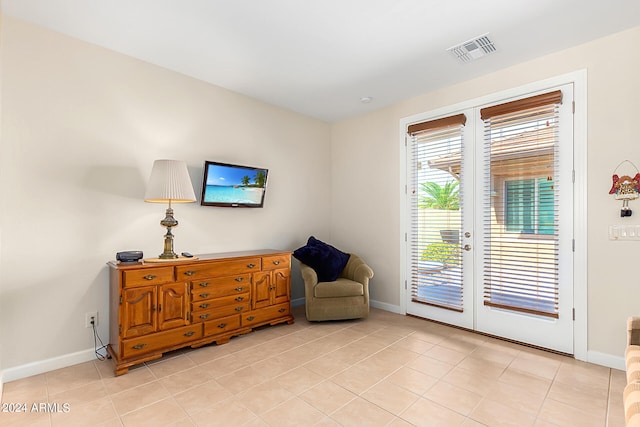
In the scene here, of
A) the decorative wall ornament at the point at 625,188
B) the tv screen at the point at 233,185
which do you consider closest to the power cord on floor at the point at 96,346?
the tv screen at the point at 233,185

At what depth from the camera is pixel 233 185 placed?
3664mm

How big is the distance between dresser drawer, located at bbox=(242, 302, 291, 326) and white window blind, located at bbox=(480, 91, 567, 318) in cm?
219

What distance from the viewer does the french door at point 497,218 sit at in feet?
9.46

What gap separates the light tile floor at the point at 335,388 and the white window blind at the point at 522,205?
55 cm

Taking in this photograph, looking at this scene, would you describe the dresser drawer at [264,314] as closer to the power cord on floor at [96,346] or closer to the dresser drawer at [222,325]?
the dresser drawer at [222,325]

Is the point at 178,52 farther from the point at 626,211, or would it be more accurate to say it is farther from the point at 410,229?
the point at 626,211

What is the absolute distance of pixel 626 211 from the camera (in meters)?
2.53

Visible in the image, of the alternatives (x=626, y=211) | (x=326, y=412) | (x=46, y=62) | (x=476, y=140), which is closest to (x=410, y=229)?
(x=476, y=140)

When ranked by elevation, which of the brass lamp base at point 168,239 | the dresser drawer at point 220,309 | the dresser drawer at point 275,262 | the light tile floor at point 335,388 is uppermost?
the brass lamp base at point 168,239

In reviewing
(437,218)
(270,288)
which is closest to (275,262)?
(270,288)

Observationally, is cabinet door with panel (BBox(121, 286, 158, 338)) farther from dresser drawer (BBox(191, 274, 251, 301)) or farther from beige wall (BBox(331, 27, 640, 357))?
beige wall (BBox(331, 27, 640, 357))

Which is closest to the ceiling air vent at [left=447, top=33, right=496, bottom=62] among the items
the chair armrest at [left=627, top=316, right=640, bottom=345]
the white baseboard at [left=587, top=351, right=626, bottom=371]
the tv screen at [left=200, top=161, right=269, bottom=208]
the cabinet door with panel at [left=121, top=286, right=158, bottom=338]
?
the chair armrest at [left=627, top=316, right=640, bottom=345]

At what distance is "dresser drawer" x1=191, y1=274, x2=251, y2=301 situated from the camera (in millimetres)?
2941

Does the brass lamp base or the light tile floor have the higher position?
the brass lamp base
